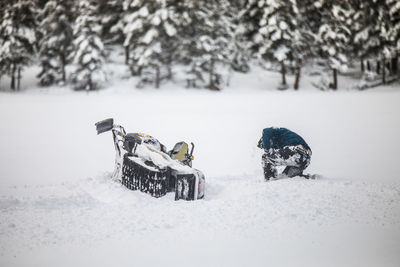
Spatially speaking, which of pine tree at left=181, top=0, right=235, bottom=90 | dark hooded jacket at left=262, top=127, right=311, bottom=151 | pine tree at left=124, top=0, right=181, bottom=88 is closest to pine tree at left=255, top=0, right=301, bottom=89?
pine tree at left=181, top=0, right=235, bottom=90

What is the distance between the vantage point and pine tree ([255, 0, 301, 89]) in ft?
86.8

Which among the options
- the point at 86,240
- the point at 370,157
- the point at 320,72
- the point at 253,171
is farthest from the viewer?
the point at 320,72

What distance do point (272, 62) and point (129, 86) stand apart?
11.7 meters

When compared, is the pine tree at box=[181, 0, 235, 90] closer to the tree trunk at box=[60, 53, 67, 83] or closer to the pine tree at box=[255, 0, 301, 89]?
the pine tree at box=[255, 0, 301, 89]

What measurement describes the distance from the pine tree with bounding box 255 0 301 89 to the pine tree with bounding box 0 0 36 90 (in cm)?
1749

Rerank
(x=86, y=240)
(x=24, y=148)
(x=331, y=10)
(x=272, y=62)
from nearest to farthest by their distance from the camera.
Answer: (x=86, y=240) < (x=24, y=148) < (x=331, y=10) < (x=272, y=62)

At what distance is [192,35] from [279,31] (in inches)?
277

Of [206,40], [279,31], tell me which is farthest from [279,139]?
[206,40]

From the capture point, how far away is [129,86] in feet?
94.6

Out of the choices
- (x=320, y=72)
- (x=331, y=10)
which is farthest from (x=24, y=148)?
(x=320, y=72)

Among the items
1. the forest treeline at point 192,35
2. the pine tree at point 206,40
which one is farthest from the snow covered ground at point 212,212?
the pine tree at point 206,40

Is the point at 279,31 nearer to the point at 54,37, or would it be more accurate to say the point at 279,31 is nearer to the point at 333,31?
the point at 333,31

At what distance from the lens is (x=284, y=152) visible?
6.01 metres

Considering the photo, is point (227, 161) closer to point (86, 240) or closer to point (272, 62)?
point (86, 240)
